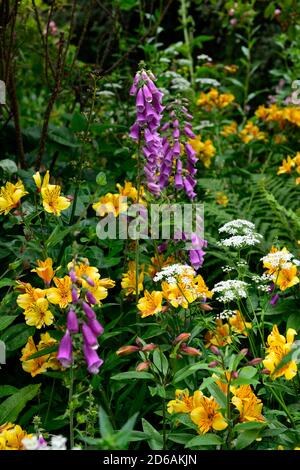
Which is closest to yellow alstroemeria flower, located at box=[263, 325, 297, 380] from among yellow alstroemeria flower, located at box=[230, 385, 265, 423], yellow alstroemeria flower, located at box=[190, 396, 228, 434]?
yellow alstroemeria flower, located at box=[230, 385, 265, 423]

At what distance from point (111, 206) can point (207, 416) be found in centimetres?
107

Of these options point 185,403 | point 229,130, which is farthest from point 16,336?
point 229,130

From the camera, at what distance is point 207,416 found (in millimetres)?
1927

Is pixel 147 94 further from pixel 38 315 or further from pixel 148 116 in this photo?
pixel 38 315

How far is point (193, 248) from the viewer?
2.67m

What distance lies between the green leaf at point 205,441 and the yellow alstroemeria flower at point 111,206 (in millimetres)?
1099

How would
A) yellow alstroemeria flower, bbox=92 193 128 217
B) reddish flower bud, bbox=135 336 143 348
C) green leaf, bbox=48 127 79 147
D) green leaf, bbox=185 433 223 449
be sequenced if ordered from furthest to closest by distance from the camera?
green leaf, bbox=48 127 79 147 < yellow alstroemeria flower, bbox=92 193 128 217 < reddish flower bud, bbox=135 336 143 348 < green leaf, bbox=185 433 223 449

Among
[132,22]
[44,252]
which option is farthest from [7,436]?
[132,22]

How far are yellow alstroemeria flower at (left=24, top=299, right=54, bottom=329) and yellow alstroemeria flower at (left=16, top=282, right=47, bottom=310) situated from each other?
0.01m

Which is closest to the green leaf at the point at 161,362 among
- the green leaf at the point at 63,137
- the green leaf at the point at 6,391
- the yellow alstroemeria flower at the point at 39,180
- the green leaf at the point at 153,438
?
the green leaf at the point at 153,438

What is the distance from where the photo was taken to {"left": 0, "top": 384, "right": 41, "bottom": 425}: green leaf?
2.06 metres

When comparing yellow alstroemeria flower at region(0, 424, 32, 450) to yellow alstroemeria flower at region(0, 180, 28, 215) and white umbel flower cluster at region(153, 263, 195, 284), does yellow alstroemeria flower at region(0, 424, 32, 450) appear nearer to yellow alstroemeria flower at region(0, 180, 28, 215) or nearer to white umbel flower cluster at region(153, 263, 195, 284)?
white umbel flower cluster at region(153, 263, 195, 284)

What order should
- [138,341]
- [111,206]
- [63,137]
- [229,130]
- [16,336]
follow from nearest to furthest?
[138,341], [16,336], [111,206], [63,137], [229,130]

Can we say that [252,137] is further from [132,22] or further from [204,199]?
[132,22]
